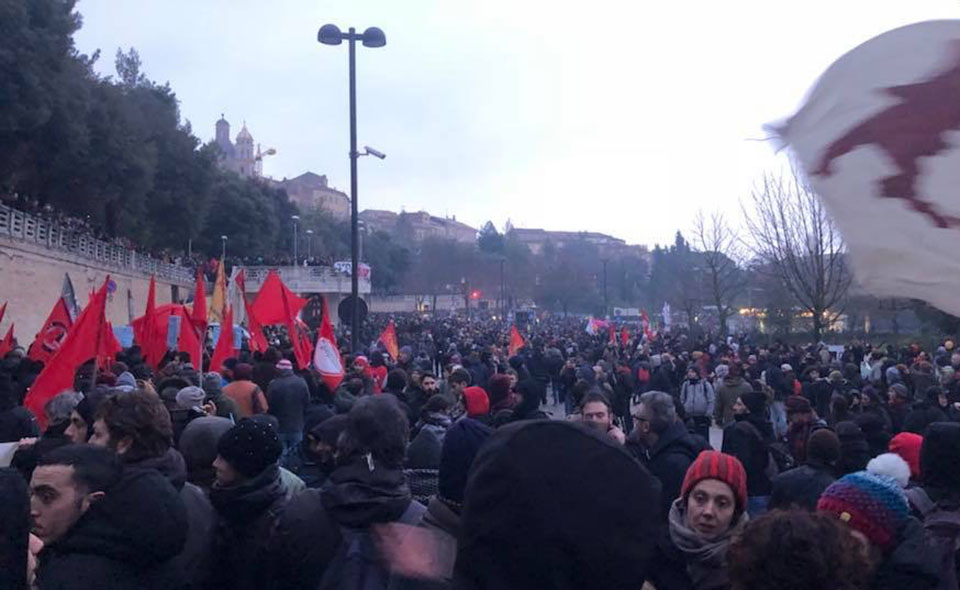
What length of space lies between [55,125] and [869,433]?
3054cm

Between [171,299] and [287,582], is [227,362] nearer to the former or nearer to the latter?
[287,582]

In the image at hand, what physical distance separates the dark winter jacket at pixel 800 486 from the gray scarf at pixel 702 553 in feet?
4.83

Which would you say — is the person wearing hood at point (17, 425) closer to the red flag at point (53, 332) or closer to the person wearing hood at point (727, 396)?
the red flag at point (53, 332)

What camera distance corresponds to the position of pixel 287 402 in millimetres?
10062

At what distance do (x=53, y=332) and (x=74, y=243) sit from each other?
77.9 ft

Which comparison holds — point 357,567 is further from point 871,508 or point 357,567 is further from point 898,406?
point 898,406

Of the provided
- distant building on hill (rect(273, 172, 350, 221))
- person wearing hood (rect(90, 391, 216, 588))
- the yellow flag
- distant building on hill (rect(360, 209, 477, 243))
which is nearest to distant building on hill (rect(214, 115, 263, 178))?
distant building on hill (rect(273, 172, 350, 221))

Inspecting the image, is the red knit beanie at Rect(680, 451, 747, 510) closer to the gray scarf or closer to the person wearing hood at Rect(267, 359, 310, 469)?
the gray scarf

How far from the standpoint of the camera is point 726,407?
12.2m

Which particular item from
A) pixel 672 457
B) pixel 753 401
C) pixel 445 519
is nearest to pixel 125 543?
pixel 445 519

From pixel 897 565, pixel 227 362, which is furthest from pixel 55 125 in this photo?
pixel 897 565

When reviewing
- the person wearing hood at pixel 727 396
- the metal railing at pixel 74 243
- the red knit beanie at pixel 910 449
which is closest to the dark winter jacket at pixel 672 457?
the red knit beanie at pixel 910 449

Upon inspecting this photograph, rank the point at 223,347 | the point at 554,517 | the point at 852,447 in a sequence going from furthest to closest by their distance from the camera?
the point at 223,347 → the point at 852,447 → the point at 554,517

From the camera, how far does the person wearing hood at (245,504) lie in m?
3.90
